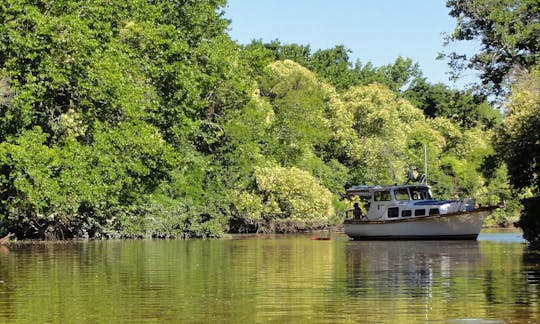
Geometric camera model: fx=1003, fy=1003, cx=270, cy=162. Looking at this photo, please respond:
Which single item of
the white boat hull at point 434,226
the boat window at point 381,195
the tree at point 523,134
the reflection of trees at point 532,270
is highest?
the tree at point 523,134

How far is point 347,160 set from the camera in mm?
84688

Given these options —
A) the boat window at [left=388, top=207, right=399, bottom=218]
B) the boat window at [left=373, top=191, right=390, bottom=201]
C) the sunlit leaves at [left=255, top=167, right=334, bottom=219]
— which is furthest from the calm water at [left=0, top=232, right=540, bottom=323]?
the sunlit leaves at [left=255, top=167, right=334, bottom=219]

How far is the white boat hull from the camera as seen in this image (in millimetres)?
47000

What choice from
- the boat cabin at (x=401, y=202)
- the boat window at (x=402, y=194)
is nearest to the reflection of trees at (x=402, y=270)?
the boat cabin at (x=401, y=202)

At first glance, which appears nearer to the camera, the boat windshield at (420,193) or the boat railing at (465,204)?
the boat railing at (465,204)

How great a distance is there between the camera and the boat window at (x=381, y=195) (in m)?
50.5

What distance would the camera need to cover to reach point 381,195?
50.6 metres

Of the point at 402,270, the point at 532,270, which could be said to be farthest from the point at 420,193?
the point at 532,270

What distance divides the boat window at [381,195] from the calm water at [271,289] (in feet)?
65.0

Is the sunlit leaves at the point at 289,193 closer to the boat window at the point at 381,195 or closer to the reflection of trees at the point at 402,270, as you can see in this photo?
the boat window at the point at 381,195

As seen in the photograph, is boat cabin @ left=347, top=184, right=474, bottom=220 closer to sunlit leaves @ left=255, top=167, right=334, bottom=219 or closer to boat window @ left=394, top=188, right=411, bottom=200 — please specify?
boat window @ left=394, top=188, right=411, bottom=200

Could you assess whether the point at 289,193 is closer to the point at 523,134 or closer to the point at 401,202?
the point at 401,202

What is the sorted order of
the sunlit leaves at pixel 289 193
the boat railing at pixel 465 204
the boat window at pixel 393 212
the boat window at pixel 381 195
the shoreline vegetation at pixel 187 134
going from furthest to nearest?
the sunlit leaves at pixel 289 193 → the boat window at pixel 381 195 → the boat window at pixel 393 212 → the boat railing at pixel 465 204 → the shoreline vegetation at pixel 187 134

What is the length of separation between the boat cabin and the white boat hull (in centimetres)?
74
